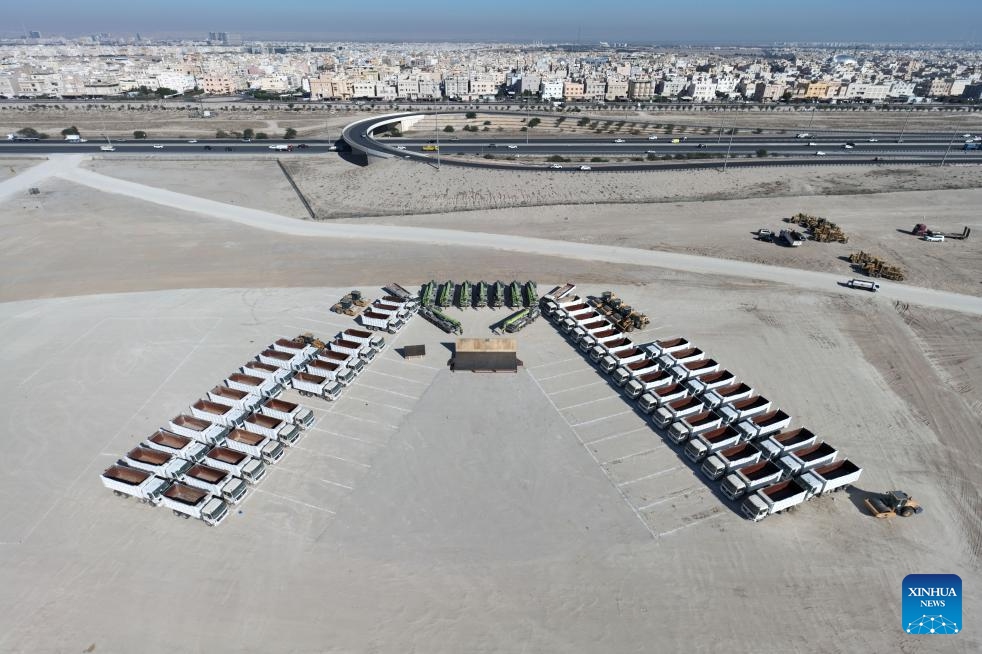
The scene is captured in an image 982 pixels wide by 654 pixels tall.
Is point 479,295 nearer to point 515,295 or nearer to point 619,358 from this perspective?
point 515,295

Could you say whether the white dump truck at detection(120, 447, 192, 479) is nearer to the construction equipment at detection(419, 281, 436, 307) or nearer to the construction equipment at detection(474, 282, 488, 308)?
the construction equipment at detection(419, 281, 436, 307)

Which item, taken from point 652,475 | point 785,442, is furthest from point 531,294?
point 785,442

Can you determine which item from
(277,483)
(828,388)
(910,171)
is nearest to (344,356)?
(277,483)

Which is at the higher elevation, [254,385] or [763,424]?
[254,385]

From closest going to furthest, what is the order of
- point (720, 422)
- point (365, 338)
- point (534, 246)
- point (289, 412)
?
point (720, 422) < point (289, 412) < point (365, 338) < point (534, 246)

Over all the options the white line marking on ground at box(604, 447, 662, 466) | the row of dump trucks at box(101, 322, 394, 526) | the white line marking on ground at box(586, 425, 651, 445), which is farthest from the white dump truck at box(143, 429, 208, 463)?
the white line marking on ground at box(604, 447, 662, 466)

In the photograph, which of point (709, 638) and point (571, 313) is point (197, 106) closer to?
point (571, 313)

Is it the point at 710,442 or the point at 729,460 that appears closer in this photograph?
the point at 729,460
